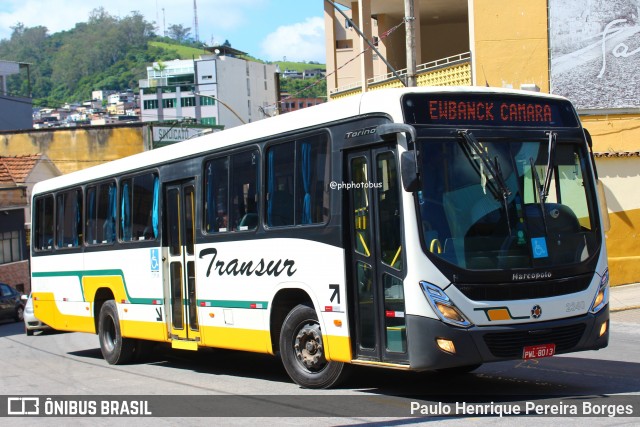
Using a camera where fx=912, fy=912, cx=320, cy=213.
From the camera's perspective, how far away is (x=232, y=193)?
12.2 m

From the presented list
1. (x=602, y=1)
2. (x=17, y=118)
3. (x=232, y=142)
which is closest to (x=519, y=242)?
(x=232, y=142)

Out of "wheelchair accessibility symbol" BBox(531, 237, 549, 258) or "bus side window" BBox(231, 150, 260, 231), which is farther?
"bus side window" BBox(231, 150, 260, 231)

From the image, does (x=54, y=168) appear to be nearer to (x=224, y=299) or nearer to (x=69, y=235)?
(x=69, y=235)

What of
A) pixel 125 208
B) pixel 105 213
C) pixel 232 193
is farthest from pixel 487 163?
pixel 105 213

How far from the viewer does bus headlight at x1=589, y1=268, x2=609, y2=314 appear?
9445 mm

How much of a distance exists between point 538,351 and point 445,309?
108 centimetres

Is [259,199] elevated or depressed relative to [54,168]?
depressed

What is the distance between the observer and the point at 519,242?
9148 millimetres

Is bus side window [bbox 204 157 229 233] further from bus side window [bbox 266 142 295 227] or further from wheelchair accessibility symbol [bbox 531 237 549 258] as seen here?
wheelchair accessibility symbol [bbox 531 237 549 258]

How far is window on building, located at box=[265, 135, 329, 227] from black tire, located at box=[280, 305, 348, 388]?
1.12 meters

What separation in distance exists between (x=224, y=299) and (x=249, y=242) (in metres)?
1.07

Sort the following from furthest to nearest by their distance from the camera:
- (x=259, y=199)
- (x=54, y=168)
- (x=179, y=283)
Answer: (x=54, y=168) < (x=179, y=283) < (x=259, y=199)

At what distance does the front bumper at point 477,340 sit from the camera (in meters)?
8.74

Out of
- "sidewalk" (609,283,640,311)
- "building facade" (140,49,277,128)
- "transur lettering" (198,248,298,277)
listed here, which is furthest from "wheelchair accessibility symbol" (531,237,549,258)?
"building facade" (140,49,277,128)
